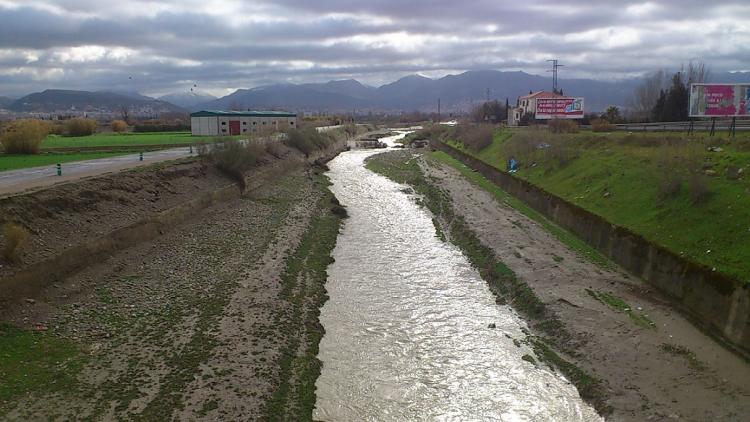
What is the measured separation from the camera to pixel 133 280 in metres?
19.6

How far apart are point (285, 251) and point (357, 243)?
4.80 meters

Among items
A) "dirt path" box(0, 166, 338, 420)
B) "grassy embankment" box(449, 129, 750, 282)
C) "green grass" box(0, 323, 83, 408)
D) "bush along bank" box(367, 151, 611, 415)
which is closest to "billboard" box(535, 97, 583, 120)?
"grassy embankment" box(449, 129, 750, 282)

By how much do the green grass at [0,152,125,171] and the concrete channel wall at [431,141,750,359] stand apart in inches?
1346

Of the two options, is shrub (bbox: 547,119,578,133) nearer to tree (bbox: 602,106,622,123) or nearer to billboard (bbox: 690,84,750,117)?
tree (bbox: 602,106,622,123)

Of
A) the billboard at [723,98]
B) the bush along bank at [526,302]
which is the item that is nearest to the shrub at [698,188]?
the bush along bank at [526,302]

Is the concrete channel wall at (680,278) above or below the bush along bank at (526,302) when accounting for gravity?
above

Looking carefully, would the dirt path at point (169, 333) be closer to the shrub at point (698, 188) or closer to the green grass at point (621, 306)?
the green grass at point (621, 306)

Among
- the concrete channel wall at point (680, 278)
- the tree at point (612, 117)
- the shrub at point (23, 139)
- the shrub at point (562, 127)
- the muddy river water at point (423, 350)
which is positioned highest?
the tree at point (612, 117)

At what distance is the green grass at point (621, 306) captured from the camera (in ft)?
53.9

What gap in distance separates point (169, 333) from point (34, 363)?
3.38 meters

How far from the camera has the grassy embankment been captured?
1837 centimetres

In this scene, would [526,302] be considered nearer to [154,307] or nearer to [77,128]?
[154,307]

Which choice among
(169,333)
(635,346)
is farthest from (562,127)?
(169,333)

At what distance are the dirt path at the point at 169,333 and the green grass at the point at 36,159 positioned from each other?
1848 cm
